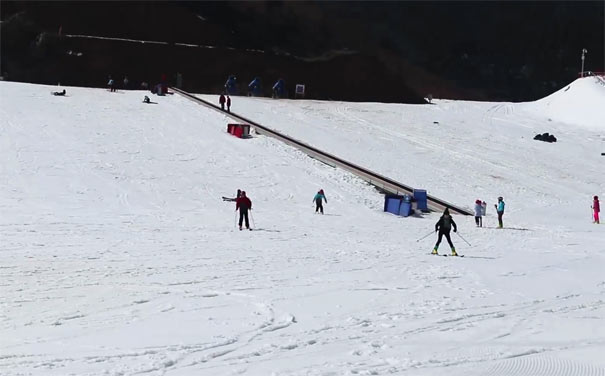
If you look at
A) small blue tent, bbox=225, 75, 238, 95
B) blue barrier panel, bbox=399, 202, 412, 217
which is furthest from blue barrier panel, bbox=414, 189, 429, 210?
small blue tent, bbox=225, 75, 238, 95

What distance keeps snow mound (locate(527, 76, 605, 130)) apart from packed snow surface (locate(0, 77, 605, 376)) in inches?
252

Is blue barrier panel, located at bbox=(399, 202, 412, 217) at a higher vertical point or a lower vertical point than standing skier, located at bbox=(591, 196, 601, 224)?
lower

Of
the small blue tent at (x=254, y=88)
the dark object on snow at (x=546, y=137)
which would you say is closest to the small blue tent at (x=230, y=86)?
the small blue tent at (x=254, y=88)

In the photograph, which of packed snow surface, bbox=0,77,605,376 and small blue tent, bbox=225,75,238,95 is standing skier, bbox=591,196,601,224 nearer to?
packed snow surface, bbox=0,77,605,376

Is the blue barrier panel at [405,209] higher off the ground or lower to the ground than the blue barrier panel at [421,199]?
lower

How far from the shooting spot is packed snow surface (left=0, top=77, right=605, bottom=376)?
8.62 m

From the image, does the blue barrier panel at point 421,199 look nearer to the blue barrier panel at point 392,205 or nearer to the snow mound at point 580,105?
the blue barrier panel at point 392,205

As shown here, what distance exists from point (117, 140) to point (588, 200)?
17.1 meters

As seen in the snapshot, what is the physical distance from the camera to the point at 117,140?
31.1 metres

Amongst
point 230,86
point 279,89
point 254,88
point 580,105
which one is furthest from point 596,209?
point 254,88

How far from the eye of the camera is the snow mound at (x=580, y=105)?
46.2 metres

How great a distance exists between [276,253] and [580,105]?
36389mm

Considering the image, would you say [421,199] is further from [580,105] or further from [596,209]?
[580,105]

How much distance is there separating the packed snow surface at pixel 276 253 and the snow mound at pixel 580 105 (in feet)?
21.0
